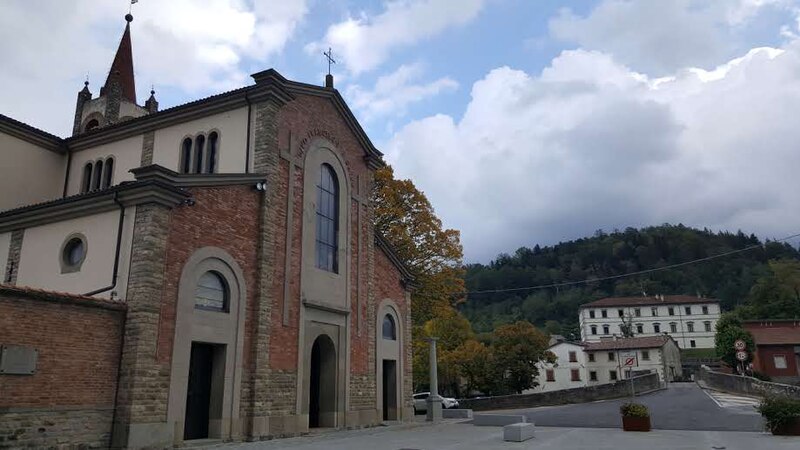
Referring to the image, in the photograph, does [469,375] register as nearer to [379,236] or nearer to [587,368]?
[379,236]

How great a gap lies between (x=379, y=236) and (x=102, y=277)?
457 inches

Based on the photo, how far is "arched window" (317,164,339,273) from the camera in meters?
19.8

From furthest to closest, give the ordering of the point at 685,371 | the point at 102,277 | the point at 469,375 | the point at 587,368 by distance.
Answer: the point at 685,371
the point at 587,368
the point at 469,375
the point at 102,277

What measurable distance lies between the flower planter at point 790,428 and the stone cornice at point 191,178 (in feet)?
51.6

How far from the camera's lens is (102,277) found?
530 inches

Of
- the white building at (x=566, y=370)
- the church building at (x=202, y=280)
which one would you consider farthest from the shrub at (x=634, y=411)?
the white building at (x=566, y=370)

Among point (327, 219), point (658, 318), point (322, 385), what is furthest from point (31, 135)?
point (658, 318)

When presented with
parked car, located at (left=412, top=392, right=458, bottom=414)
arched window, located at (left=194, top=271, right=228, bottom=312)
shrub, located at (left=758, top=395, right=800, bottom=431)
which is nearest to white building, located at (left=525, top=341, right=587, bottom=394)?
parked car, located at (left=412, top=392, right=458, bottom=414)

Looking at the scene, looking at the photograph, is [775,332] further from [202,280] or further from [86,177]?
[86,177]

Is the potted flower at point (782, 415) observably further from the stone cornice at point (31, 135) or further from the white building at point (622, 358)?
the white building at point (622, 358)

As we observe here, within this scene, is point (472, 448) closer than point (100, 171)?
Yes

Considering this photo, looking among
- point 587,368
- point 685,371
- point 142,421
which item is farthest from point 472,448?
point 685,371

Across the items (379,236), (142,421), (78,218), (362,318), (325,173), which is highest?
(325,173)

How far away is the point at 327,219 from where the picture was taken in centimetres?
2036
